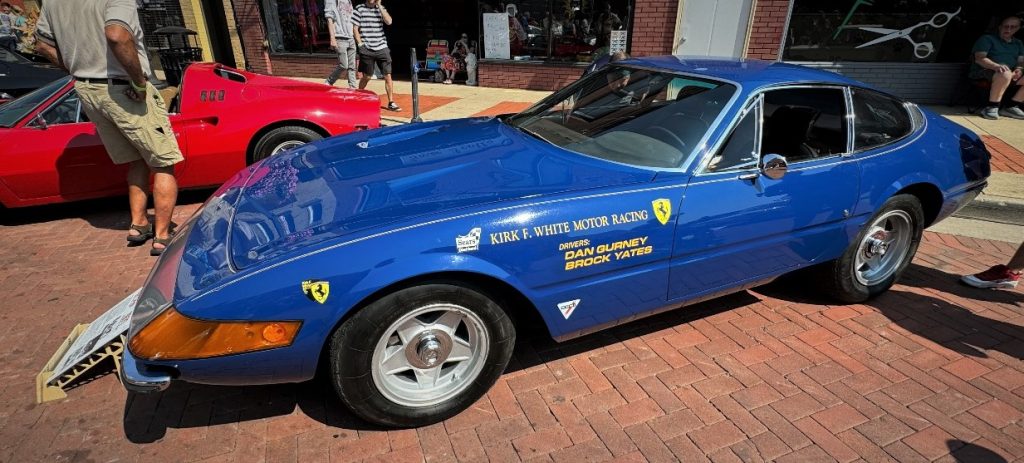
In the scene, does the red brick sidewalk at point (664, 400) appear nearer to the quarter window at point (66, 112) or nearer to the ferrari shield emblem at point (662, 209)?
the ferrari shield emblem at point (662, 209)

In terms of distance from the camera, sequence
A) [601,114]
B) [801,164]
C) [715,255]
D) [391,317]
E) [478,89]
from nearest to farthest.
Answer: [391,317] < [715,255] < [801,164] < [601,114] < [478,89]

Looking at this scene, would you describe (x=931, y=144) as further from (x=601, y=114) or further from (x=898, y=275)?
(x=601, y=114)

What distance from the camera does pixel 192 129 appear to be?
4.42 metres

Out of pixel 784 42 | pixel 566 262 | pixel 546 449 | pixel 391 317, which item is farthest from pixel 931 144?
pixel 784 42

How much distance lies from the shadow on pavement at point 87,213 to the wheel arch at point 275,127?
84 centimetres

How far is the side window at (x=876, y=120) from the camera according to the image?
9.72 feet

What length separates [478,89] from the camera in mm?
10156

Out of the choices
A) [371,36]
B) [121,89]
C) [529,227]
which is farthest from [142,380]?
[371,36]

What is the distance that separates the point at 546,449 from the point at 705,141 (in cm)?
157

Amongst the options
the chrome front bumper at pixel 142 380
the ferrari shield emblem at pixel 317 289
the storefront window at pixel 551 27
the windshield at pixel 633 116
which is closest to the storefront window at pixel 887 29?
the storefront window at pixel 551 27

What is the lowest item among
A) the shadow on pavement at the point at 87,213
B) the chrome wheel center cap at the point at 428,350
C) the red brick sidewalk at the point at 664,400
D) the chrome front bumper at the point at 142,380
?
the red brick sidewalk at the point at 664,400

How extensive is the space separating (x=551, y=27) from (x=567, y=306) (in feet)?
27.7

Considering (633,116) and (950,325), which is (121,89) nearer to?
(633,116)

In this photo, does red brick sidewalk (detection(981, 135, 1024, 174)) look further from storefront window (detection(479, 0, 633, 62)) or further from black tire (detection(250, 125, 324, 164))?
black tire (detection(250, 125, 324, 164))
